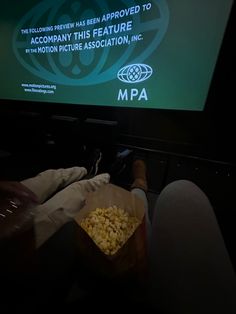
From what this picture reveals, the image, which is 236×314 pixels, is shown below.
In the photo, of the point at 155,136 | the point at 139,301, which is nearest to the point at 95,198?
the point at 139,301

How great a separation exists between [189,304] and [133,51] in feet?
3.01

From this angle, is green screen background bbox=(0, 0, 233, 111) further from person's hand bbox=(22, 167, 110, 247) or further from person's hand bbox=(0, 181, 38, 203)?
person's hand bbox=(0, 181, 38, 203)

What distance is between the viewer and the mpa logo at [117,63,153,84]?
83cm

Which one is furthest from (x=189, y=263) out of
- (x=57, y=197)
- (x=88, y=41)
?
(x=88, y=41)

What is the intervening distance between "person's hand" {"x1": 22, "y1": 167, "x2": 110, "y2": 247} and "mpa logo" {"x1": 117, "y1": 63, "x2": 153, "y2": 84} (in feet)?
1.50

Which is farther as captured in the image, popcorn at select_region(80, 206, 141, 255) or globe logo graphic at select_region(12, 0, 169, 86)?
globe logo graphic at select_region(12, 0, 169, 86)

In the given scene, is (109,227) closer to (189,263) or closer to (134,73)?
(189,263)

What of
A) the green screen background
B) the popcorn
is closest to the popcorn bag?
the popcorn

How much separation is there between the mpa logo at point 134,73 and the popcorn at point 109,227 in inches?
22.9

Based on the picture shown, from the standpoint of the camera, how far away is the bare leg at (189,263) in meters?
0.48

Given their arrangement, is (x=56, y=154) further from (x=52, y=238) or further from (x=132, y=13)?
(x=132, y=13)

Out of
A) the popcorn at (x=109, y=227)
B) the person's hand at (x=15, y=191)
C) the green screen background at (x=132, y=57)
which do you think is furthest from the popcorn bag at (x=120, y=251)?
the green screen background at (x=132, y=57)

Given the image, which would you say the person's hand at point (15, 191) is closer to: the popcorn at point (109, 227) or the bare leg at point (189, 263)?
the popcorn at point (109, 227)

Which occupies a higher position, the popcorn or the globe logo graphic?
the globe logo graphic
